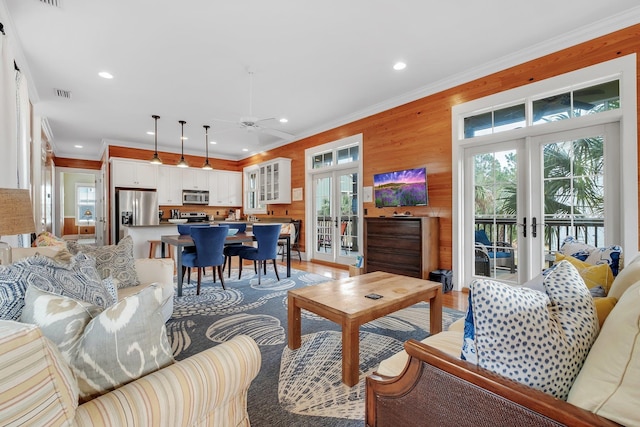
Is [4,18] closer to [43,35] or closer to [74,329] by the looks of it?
[43,35]

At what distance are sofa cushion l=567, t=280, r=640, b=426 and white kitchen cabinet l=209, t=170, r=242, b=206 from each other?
826 cm

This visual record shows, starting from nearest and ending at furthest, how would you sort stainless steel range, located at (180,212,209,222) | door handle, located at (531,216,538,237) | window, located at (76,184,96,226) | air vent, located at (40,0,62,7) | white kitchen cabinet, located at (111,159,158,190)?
air vent, located at (40,0,62,7) < door handle, located at (531,216,538,237) < white kitchen cabinet, located at (111,159,158,190) < stainless steel range, located at (180,212,209,222) < window, located at (76,184,96,226)

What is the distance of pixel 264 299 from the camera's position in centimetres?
341

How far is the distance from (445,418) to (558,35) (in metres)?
3.74

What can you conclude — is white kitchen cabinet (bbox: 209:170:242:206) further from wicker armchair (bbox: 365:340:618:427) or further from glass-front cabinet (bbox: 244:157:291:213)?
wicker armchair (bbox: 365:340:618:427)

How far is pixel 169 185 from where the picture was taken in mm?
7395

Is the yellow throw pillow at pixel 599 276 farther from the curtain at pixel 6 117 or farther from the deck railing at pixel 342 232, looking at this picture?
the curtain at pixel 6 117

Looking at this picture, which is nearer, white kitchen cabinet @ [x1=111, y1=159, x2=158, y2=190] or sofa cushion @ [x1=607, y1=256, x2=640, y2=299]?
sofa cushion @ [x1=607, y1=256, x2=640, y2=299]

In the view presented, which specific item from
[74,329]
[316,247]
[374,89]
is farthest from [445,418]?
[316,247]

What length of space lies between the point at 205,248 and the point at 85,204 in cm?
970

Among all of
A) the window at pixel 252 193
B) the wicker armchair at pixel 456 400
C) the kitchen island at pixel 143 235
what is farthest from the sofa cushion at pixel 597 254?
the window at pixel 252 193

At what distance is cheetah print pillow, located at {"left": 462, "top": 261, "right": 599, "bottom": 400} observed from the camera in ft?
2.45

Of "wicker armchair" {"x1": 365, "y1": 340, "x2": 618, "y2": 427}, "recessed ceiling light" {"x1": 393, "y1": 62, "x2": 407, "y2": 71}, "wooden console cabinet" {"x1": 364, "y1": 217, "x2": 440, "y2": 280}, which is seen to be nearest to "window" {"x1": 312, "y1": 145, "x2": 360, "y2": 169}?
"wooden console cabinet" {"x1": 364, "y1": 217, "x2": 440, "y2": 280}

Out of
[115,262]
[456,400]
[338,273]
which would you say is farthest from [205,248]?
[456,400]
